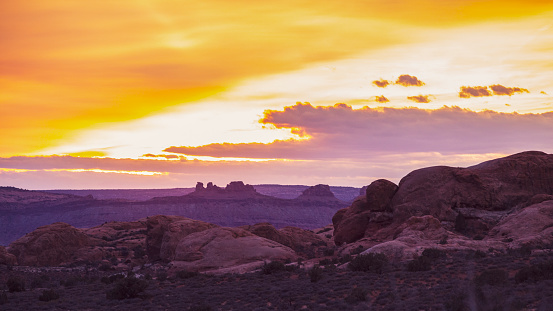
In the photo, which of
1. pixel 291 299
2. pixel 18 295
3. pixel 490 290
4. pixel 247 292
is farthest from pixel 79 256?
pixel 490 290

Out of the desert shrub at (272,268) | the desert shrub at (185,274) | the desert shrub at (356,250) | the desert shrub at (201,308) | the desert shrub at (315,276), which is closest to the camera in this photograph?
the desert shrub at (201,308)

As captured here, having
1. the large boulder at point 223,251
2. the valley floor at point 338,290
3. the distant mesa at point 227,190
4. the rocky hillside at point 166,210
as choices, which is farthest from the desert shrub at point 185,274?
the distant mesa at point 227,190

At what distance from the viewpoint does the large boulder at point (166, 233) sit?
4369cm

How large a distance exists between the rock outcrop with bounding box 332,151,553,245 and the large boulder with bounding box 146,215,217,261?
1235 cm

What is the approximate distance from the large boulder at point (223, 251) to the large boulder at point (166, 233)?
3788 mm

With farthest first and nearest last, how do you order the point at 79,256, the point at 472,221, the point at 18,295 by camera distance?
the point at 79,256 → the point at 472,221 → the point at 18,295

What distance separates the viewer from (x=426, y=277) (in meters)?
24.8

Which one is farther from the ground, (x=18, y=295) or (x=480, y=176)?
(x=480, y=176)

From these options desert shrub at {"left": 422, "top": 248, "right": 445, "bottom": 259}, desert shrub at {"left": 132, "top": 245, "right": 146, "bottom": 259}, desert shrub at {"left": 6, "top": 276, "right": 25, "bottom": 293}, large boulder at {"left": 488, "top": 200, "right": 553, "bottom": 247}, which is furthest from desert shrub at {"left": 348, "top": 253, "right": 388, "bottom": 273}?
desert shrub at {"left": 132, "top": 245, "right": 146, "bottom": 259}

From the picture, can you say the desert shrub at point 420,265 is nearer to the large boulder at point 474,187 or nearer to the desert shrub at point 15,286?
the large boulder at point 474,187

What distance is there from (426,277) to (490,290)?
4.68 metres

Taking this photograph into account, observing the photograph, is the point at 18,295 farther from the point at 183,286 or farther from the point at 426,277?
the point at 426,277

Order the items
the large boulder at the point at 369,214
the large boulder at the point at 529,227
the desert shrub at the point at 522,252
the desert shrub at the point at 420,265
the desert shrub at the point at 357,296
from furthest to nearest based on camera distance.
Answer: the large boulder at the point at 369,214
the large boulder at the point at 529,227
the desert shrub at the point at 522,252
the desert shrub at the point at 420,265
the desert shrub at the point at 357,296

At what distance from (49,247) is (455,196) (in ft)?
115
